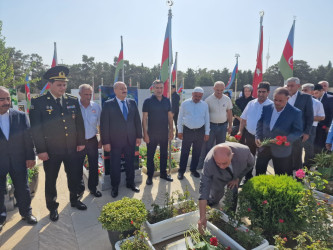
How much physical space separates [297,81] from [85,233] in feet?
14.6

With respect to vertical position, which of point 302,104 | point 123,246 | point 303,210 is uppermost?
point 302,104

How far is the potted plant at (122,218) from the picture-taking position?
229cm

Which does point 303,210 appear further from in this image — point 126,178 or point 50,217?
point 50,217

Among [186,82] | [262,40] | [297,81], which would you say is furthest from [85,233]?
[186,82]

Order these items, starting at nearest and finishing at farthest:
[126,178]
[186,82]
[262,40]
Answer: [126,178]
[262,40]
[186,82]

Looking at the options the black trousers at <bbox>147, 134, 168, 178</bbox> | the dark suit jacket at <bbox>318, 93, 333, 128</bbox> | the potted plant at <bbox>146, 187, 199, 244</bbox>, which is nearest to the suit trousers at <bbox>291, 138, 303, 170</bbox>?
the dark suit jacket at <bbox>318, 93, 333, 128</bbox>

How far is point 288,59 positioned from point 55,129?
265 inches

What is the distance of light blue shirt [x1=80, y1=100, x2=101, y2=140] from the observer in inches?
149

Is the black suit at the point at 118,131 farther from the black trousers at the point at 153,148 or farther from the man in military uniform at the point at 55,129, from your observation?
the man in military uniform at the point at 55,129

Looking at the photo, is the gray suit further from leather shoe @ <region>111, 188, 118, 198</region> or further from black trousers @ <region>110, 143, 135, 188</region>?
leather shoe @ <region>111, 188, 118, 198</region>

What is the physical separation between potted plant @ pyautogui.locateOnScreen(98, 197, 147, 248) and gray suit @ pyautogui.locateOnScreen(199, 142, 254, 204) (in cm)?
77

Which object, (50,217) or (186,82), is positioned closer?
(50,217)

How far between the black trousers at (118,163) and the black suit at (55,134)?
694mm

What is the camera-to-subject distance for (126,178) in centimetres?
431
